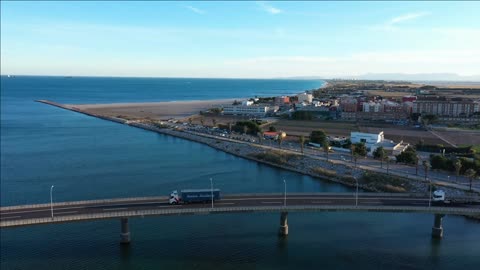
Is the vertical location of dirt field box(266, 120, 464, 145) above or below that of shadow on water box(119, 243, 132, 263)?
above

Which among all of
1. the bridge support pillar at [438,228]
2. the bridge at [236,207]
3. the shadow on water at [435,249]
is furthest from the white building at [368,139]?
the shadow on water at [435,249]

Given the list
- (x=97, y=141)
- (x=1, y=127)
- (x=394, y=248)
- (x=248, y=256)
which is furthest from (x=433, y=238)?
(x=1, y=127)

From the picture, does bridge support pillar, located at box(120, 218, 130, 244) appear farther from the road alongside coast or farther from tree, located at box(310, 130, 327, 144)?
tree, located at box(310, 130, 327, 144)

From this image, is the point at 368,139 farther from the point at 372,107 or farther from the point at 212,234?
the point at 372,107

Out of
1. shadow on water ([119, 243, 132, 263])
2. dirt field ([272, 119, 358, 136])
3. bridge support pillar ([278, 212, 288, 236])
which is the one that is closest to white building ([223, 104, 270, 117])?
dirt field ([272, 119, 358, 136])

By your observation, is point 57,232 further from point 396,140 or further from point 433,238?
point 396,140

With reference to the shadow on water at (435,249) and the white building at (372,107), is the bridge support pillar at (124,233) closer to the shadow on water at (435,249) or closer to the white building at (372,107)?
the shadow on water at (435,249)
